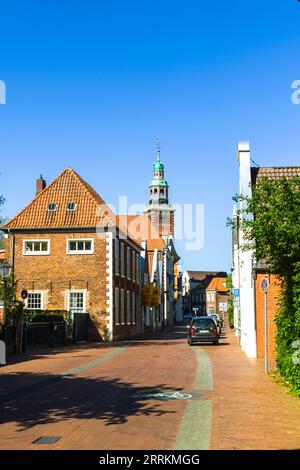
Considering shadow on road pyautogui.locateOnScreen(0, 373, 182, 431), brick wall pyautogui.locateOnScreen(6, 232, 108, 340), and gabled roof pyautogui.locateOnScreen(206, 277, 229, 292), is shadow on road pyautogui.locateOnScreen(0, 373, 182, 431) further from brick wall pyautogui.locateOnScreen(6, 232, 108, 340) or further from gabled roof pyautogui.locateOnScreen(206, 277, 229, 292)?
gabled roof pyautogui.locateOnScreen(206, 277, 229, 292)

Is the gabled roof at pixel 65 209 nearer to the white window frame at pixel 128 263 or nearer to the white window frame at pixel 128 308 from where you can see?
the white window frame at pixel 128 263

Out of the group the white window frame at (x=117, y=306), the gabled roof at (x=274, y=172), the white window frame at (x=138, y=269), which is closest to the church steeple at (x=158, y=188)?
the white window frame at (x=138, y=269)

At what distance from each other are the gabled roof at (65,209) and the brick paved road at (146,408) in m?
19.1

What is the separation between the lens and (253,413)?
10539mm

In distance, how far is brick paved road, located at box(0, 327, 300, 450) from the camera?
832 cm

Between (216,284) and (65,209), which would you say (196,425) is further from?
Result: (216,284)

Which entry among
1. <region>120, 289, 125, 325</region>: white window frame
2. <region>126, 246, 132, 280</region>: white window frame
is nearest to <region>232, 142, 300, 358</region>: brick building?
<region>120, 289, 125, 325</region>: white window frame

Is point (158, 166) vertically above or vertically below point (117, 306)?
above

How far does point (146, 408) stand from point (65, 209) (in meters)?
28.6

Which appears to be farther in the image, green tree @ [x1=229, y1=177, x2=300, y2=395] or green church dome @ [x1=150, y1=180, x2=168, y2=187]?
green church dome @ [x1=150, y1=180, x2=168, y2=187]

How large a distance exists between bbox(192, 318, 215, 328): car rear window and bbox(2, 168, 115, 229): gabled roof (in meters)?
9.44

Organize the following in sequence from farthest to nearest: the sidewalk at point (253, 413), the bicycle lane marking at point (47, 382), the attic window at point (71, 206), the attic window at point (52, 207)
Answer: the attic window at point (52, 207) → the attic window at point (71, 206) → the bicycle lane marking at point (47, 382) → the sidewalk at point (253, 413)

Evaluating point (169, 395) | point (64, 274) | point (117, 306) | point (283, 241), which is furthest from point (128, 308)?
point (283, 241)

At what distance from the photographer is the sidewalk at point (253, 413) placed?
8180mm
